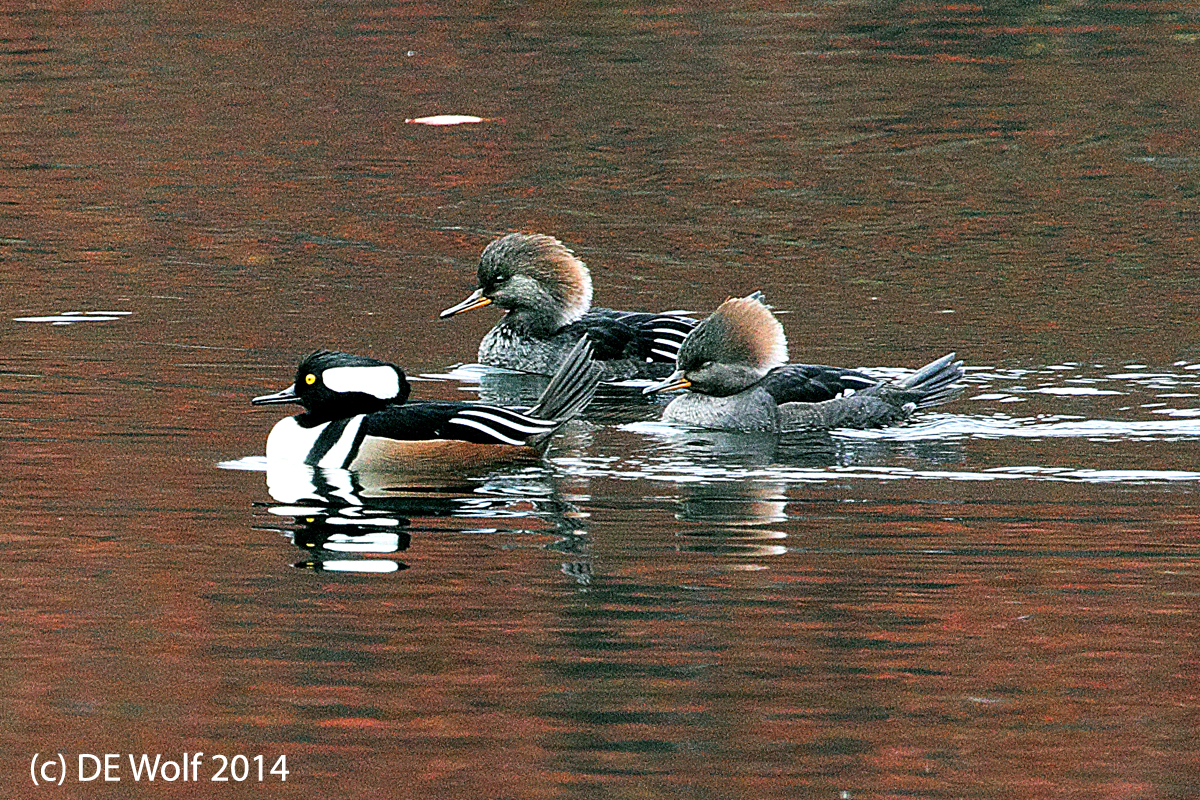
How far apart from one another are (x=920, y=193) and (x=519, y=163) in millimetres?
3059

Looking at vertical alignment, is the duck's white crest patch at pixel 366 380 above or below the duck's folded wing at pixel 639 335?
above

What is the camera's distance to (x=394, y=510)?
8.70 metres

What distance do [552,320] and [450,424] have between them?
308 centimetres

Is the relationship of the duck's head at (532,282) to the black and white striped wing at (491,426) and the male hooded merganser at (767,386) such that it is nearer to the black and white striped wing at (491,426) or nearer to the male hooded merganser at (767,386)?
the male hooded merganser at (767,386)

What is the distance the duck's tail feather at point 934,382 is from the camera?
1029 cm

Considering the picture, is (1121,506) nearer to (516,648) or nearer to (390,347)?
(516,648)

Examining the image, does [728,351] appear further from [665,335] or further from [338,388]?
[338,388]

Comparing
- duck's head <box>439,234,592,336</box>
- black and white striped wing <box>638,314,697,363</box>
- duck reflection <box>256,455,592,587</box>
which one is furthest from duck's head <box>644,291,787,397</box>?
duck's head <box>439,234,592,336</box>

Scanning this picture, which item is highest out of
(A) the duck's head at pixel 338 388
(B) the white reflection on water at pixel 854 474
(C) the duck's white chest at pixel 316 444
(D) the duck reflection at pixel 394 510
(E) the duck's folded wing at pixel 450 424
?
(A) the duck's head at pixel 338 388

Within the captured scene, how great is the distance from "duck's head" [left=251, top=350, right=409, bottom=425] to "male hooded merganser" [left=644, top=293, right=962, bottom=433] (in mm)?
1538

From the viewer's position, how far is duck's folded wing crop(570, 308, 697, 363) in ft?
38.0

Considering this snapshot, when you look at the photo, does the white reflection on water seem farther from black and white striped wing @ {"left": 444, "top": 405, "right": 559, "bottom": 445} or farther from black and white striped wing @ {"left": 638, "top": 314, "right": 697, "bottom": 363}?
black and white striped wing @ {"left": 638, "top": 314, "right": 697, "bottom": 363}

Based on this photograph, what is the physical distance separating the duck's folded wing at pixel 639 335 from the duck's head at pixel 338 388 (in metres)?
2.21

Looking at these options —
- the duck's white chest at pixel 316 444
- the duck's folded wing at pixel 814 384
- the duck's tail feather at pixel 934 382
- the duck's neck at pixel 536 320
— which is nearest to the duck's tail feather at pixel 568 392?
the duck's white chest at pixel 316 444
